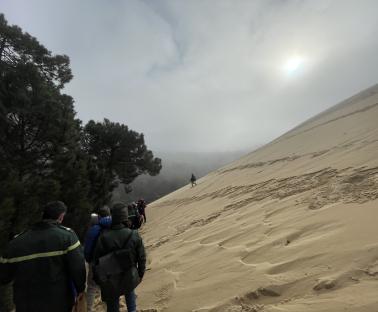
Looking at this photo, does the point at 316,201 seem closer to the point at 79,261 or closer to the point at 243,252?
the point at 243,252

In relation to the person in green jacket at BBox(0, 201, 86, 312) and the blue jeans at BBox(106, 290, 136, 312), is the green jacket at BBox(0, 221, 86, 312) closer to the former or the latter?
the person in green jacket at BBox(0, 201, 86, 312)

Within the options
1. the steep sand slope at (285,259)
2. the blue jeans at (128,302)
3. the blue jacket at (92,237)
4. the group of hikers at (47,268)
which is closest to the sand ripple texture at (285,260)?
the steep sand slope at (285,259)

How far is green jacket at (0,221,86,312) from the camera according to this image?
3.58 metres

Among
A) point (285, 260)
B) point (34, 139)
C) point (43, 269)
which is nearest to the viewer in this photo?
point (43, 269)

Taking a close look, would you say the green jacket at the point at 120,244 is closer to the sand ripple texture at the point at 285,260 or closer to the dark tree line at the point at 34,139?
the sand ripple texture at the point at 285,260

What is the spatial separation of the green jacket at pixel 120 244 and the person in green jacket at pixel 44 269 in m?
0.59

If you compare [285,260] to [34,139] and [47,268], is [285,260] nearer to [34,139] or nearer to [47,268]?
[47,268]

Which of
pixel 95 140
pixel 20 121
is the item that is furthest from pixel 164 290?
pixel 95 140

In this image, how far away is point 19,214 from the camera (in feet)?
43.1

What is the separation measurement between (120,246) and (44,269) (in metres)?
0.91

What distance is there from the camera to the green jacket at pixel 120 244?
433 centimetres

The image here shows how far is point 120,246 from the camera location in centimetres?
432

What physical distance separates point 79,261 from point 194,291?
178cm

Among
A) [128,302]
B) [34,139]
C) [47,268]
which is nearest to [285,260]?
[128,302]
